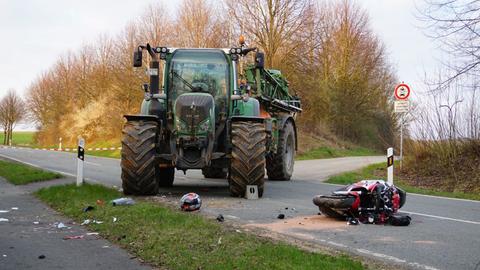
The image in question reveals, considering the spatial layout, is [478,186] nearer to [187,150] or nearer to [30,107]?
[187,150]

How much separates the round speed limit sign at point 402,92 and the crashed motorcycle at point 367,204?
935 cm

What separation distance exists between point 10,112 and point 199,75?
6400 centimetres

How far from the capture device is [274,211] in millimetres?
9344

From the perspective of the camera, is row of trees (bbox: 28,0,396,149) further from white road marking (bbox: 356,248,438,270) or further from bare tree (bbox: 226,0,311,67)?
white road marking (bbox: 356,248,438,270)

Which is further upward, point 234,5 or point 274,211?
point 234,5

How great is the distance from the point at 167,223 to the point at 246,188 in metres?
3.67

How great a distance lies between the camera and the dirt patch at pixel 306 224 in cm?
767

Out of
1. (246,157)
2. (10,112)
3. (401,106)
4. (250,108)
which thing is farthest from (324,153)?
(10,112)

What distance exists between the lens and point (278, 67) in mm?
35344

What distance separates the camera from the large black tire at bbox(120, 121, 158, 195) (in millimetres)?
10578

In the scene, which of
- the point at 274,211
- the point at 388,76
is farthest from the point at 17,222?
the point at 388,76

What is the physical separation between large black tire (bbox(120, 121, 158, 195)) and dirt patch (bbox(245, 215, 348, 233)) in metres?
3.45

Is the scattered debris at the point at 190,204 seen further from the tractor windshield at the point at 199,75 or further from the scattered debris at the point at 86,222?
the tractor windshield at the point at 199,75

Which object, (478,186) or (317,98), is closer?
(478,186)
